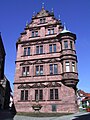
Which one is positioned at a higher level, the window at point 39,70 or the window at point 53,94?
the window at point 39,70

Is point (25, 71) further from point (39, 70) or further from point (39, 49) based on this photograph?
point (39, 49)

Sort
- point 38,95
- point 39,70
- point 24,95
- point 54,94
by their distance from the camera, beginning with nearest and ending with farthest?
point 54,94
point 38,95
point 24,95
point 39,70

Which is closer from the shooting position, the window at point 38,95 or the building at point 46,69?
the building at point 46,69

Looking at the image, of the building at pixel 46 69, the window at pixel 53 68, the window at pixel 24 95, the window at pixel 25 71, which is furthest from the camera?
the window at pixel 25 71

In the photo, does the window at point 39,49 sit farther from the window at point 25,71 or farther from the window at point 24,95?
the window at point 24,95

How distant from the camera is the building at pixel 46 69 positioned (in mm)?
28391

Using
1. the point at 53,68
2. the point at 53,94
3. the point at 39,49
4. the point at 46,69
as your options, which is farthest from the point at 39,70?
the point at 53,94

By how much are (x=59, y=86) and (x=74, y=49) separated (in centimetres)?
732

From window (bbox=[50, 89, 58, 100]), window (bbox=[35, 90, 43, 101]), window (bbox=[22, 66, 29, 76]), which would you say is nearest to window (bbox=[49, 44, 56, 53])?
window (bbox=[22, 66, 29, 76])

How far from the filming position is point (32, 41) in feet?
109

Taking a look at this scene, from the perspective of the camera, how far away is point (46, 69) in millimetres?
30578

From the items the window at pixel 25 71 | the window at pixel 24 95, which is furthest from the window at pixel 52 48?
the window at pixel 24 95

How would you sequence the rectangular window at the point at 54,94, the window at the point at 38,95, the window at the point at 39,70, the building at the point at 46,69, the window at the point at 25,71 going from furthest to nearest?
the window at the point at 25,71 → the window at the point at 39,70 → the window at the point at 38,95 → the rectangular window at the point at 54,94 → the building at the point at 46,69

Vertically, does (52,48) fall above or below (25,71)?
above
